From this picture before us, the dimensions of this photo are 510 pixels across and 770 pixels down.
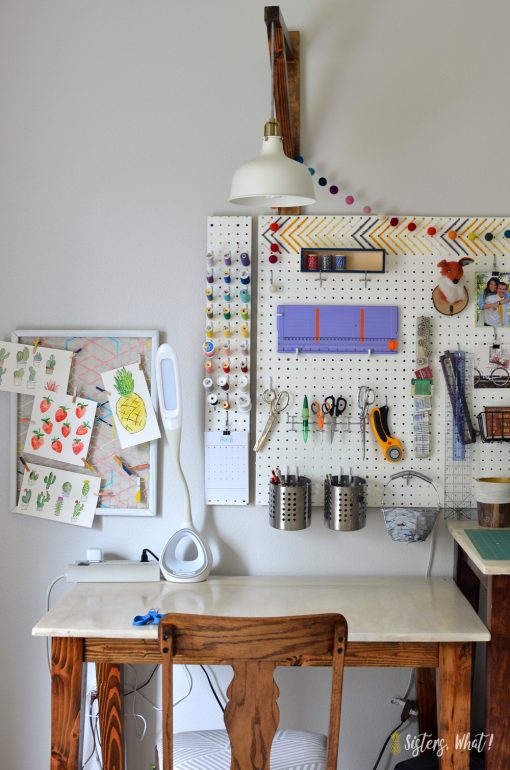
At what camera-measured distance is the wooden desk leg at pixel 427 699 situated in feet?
7.46

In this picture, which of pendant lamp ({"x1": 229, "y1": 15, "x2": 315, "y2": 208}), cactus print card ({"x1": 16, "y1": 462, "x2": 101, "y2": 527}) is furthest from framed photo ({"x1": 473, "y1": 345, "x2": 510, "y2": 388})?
cactus print card ({"x1": 16, "y1": 462, "x2": 101, "y2": 527})

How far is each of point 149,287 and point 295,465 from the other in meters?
0.65

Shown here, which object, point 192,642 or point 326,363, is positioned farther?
point 326,363

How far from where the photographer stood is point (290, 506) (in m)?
2.22

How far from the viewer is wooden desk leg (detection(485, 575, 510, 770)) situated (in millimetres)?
1901

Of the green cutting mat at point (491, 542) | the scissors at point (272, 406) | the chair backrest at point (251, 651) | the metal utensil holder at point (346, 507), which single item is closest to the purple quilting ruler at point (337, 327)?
the scissors at point (272, 406)

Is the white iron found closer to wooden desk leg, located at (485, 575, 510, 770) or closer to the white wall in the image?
the white wall

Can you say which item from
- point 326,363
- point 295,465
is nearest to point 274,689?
point 295,465

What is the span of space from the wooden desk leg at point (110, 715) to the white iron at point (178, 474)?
12.7 inches

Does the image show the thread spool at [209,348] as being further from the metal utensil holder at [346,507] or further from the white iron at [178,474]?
the metal utensil holder at [346,507]

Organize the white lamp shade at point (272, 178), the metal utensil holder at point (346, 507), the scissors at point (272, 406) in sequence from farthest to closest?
the scissors at point (272, 406) < the metal utensil holder at point (346, 507) < the white lamp shade at point (272, 178)

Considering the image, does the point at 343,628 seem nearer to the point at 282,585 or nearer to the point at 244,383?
the point at 282,585

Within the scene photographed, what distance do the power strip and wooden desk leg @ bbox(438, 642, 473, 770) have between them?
797mm

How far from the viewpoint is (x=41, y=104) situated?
2.36 m
